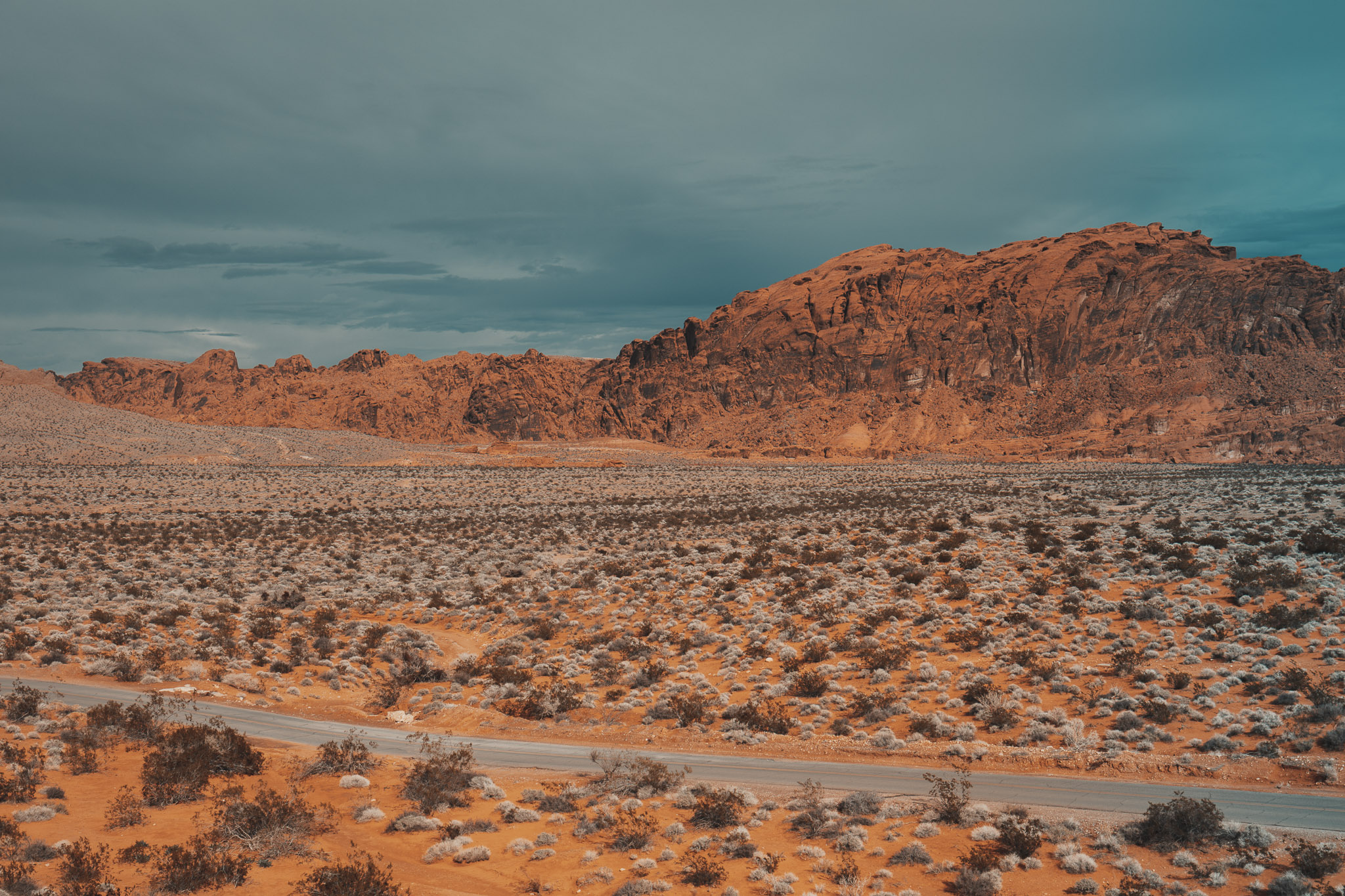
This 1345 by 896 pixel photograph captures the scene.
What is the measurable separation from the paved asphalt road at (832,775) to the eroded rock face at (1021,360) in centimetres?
10335

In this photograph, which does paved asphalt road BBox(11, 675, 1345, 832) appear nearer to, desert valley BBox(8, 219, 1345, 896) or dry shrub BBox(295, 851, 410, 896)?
desert valley BBox(8, 219, 1345, 896)

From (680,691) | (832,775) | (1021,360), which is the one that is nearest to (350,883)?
(832,775)

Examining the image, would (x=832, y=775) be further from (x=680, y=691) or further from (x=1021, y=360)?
(x=1021, y=360)

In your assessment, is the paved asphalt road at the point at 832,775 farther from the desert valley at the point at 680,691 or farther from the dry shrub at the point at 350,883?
the dry shrub at the point at 350,883

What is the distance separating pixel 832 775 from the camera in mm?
10875

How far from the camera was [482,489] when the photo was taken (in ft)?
202

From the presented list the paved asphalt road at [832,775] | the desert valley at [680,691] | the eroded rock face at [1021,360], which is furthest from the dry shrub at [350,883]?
the eroded rock face at [1021,360]

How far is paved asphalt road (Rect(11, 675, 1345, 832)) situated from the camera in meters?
8.83

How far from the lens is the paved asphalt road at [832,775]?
29.0 feet

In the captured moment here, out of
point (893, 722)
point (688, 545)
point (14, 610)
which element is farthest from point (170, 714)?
point (688, 545)

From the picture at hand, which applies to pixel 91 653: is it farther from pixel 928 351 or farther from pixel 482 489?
pixel 928 351

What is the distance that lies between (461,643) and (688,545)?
13160 millimetres

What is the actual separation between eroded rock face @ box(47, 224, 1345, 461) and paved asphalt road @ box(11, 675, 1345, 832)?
103 meters

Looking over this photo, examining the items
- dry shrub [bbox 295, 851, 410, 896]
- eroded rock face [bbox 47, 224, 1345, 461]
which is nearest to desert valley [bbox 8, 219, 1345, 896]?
dry shrub [bbox 295, 851, 410, 896]
